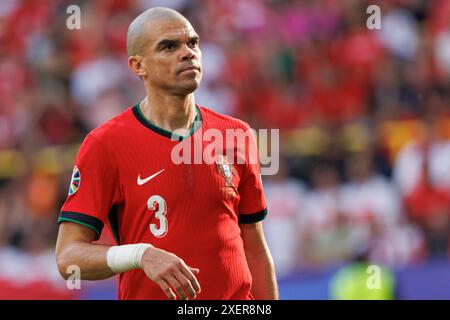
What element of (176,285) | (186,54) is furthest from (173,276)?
(186,54)

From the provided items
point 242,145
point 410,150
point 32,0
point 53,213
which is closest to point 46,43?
point 32,0

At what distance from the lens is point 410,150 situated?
35.0 ft

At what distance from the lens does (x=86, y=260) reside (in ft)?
16.6

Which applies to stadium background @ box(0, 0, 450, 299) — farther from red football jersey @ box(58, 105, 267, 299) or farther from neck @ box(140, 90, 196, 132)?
neck @ box(140, 90, 196, 132)

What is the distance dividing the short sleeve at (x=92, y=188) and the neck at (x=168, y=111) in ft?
1.11

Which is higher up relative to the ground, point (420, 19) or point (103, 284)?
point (420, 19)

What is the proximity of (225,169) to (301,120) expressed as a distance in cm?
670

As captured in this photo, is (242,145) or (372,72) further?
(372,72)

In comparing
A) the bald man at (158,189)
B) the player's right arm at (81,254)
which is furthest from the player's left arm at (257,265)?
the player's right arm at (81,254)

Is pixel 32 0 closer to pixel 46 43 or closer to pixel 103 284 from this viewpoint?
pixel 46 43

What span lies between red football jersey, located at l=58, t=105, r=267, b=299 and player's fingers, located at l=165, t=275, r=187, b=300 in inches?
20.1

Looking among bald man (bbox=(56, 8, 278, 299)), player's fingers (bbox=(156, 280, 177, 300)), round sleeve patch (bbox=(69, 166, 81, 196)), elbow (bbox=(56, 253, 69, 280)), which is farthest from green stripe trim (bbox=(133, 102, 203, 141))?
player's fingers (bbox=(156, 280, 177, 300))

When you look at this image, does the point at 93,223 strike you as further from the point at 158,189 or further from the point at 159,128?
the point at 159,128
